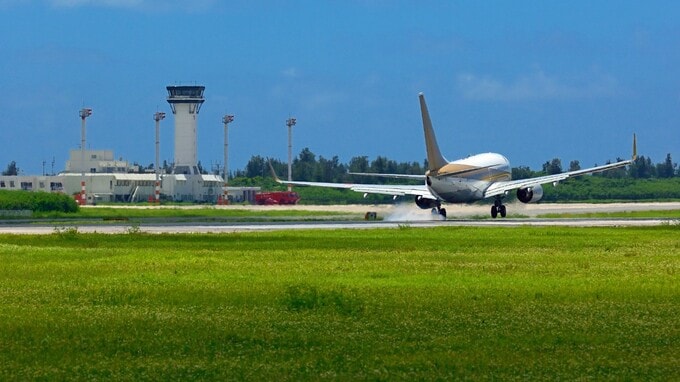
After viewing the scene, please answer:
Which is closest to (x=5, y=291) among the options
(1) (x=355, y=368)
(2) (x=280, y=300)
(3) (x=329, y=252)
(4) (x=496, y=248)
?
A: (2) (x=280, y=300)

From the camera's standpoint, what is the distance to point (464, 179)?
3939 inches

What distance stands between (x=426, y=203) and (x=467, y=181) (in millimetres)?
4750

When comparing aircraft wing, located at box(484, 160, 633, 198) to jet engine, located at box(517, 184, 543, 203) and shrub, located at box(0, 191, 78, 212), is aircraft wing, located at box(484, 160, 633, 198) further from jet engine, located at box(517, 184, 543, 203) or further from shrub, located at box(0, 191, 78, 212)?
shrub, located at box(0, 191, 78, 212)

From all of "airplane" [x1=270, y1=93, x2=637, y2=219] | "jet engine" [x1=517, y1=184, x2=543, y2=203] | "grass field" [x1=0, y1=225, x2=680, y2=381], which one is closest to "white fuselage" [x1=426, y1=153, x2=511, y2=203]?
"airplane" [x1=270, y1=93, x2=637, y2=219]

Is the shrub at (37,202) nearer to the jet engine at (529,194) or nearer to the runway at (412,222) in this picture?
the runway at (412,222)

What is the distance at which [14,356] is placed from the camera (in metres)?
22.2

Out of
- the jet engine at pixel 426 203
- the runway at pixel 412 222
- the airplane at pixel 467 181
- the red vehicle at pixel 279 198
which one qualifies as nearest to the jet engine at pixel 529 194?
the airplane at pixel 467 181

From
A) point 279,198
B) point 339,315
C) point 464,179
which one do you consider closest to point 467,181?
point 464,179

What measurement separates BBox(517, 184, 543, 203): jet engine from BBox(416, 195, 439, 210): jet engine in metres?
6.69

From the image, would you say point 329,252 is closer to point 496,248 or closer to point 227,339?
point 496,248

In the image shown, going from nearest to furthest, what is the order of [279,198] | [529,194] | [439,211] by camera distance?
1. [529,194]
2. [439,211]
3. [279,198]

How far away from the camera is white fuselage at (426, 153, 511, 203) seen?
325ft

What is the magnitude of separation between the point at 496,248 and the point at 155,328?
3266 cm

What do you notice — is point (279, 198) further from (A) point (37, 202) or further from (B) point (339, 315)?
(B) point (339, 315)
